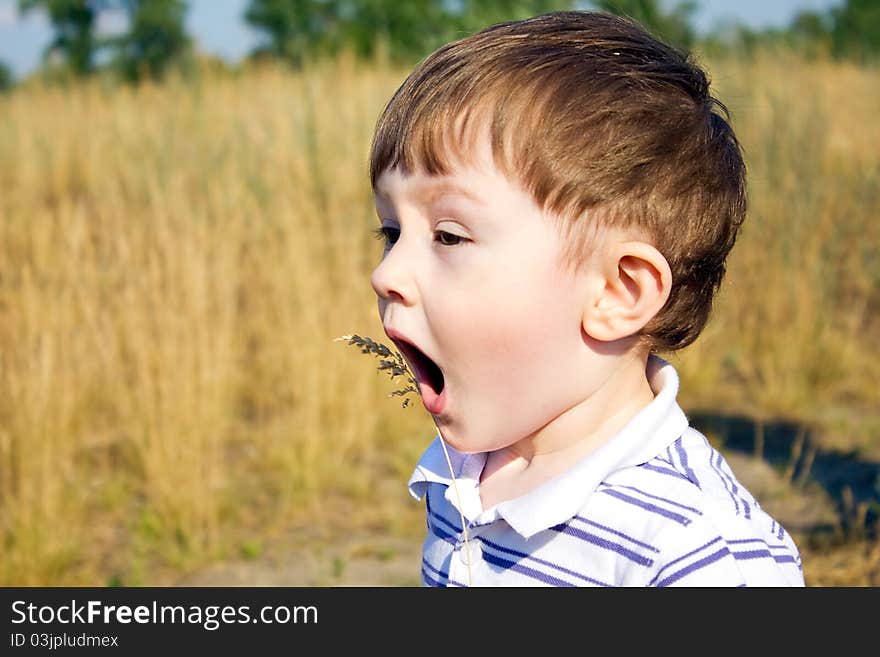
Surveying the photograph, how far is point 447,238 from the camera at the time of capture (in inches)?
52.6

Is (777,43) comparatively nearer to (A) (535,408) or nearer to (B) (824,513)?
(B) (824,513)

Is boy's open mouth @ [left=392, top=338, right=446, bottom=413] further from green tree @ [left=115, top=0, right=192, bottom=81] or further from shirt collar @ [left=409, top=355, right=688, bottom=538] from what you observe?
green tree @ [left=115, top=0, right=192, bottom=81]

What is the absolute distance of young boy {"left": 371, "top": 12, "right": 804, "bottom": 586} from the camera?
130 centimetres

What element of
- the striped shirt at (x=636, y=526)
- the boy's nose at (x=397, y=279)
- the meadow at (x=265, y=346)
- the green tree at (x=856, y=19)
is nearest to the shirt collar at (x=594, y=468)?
the striped shirt at (x=636, y=526)

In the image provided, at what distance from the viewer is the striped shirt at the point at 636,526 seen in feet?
3.98

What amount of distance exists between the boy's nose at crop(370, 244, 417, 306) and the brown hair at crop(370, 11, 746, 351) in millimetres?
140

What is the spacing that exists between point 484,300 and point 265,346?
3586mm

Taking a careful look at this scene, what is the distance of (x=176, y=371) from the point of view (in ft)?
12.6

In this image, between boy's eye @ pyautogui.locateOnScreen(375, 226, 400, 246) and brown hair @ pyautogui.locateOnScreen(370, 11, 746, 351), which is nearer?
brown hair @ pyautogui.locateOnScreen(370, 11, 746, 351)

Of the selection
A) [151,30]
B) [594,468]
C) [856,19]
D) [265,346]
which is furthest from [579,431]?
[856,19]

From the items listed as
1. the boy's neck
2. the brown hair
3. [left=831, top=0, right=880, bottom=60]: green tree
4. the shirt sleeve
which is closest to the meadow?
the brown hair

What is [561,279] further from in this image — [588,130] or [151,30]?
[151,30]

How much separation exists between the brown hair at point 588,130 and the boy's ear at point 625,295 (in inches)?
Answer: 2.0

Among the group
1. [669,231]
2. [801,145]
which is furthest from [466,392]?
[801,145]
